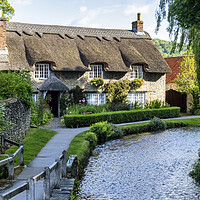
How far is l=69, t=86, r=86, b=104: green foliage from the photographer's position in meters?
24.4

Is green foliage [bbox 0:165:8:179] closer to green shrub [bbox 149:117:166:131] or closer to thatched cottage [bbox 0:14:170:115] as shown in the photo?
green shrub [bbox 149:117:166:131]

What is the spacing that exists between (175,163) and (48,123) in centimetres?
1062

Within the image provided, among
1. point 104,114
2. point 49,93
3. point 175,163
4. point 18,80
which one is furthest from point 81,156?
point 49,93

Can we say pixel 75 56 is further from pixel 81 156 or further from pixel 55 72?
pixel 81 156

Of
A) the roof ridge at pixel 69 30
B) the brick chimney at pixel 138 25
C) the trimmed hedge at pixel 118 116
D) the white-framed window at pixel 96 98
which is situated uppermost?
the brick chimney at pixel 138 25

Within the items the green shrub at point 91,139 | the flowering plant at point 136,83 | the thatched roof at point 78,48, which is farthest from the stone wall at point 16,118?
the flowering plant at point 136,83

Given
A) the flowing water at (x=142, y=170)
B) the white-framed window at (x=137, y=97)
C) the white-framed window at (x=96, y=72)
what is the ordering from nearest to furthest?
the flowing water at (x=142, y=170), the white-framed window at (x=96, y=72), the white-framed window at (x=137, y=97)

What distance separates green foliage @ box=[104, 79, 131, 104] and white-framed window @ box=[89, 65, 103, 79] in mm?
1020

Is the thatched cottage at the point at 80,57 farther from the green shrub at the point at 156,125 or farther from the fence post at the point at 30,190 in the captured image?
the fence post at the point at 30,190

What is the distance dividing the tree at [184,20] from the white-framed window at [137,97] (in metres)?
18.3

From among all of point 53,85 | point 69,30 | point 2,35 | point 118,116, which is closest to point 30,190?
point 118,116

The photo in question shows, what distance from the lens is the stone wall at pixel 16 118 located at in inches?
471

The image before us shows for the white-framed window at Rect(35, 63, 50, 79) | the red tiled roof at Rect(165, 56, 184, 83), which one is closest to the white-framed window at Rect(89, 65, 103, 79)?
the white-framed window at Rect(35, 63, 50, 79)

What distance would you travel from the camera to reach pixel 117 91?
26344 mm
